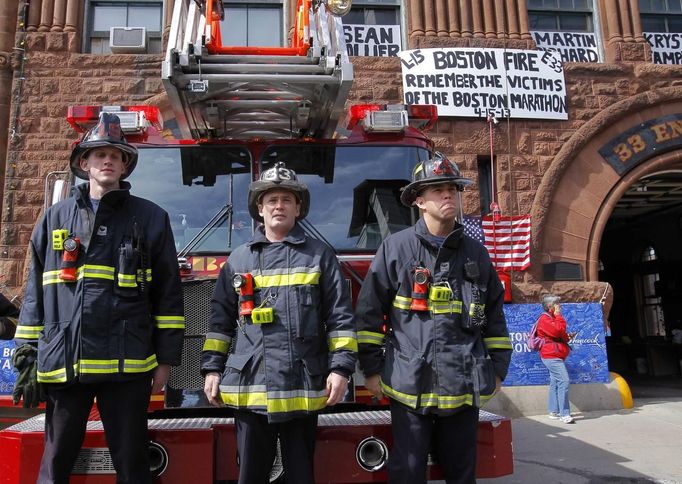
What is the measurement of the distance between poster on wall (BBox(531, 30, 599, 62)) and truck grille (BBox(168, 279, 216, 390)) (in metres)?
9.43

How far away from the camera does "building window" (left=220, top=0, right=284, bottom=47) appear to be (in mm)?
10602

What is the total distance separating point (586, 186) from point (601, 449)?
5057 mm

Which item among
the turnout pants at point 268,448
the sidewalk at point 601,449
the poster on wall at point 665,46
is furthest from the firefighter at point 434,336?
the poster on wall at point 665,46

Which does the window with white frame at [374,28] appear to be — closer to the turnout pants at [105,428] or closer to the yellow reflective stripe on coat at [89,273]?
the yellow reflective stripe on coat at [89,273]

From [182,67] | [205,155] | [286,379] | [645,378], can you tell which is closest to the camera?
[286,379]

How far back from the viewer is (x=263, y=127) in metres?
4.63

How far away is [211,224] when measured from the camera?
4066mm

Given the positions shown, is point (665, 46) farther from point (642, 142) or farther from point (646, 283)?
point (646, 283)

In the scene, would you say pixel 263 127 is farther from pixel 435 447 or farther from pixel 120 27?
pixel 120 27

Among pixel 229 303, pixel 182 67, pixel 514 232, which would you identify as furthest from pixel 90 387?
pixel 514 232

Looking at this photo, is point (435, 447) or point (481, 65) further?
point (481, 65)

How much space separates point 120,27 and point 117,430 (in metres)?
8.92

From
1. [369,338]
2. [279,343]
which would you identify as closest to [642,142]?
[369,338]

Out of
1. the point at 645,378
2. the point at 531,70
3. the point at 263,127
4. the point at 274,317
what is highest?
the point at 531,70
